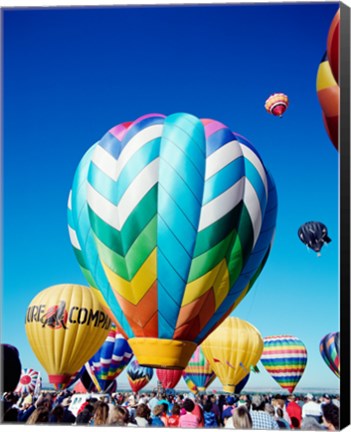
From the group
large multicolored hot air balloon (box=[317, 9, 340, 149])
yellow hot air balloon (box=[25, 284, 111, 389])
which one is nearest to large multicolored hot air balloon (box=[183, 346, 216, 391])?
yellow hot air balloon (box=[25, 284, 111, 389])

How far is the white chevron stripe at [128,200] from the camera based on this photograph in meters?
8.73

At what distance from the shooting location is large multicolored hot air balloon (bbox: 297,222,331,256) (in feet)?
50.8

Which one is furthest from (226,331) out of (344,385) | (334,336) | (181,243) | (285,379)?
(344,385)

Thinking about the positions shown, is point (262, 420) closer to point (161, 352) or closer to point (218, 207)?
point (161, 352)

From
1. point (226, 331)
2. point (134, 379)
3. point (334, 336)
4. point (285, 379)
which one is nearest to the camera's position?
point (226, 331)

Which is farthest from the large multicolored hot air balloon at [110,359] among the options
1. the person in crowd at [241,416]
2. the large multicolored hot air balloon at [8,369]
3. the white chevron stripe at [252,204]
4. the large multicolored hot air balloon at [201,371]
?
the person in crowd at [241,416]

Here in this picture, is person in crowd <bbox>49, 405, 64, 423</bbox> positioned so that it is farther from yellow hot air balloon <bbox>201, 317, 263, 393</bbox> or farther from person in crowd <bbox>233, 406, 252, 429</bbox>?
yellow hot air balloon <bbox>201, 317, 263, 393</bbox>

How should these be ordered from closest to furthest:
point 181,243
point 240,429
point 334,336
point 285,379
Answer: point 240,429 → point 181,243 → point 334,336 → point 285,379

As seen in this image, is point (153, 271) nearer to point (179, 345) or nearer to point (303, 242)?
point (179, 345)

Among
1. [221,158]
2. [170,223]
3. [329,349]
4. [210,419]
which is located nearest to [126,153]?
[170,223]

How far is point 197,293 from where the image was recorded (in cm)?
886

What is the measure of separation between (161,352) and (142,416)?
4.76 feet

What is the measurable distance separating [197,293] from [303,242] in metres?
7.43

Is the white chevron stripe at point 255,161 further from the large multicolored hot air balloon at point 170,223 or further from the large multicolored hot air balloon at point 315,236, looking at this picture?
the large multicolored hot air balloon at point 315,236
